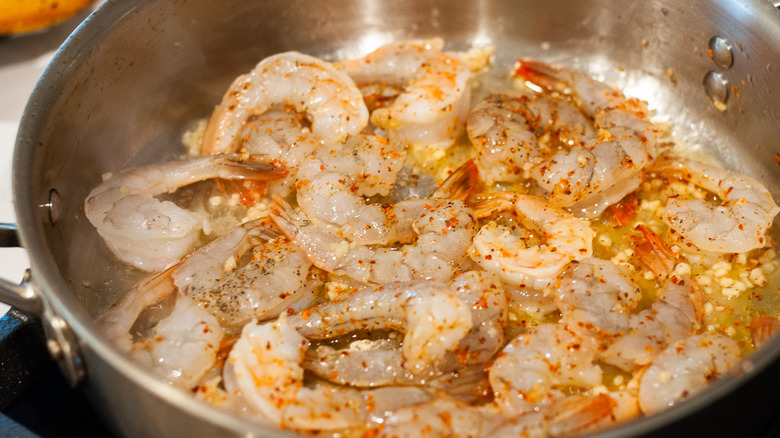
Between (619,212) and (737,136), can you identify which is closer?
(619,212)

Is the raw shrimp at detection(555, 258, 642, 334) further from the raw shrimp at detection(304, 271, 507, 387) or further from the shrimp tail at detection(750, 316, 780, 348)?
the shrimp tail at detection(750, 316, 780, 348)

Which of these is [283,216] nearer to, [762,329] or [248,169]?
[248,169]

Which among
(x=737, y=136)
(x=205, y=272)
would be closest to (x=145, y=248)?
(x=205, y=272)

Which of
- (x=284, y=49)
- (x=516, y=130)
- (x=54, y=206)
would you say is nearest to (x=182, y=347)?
(x=54, y=206)

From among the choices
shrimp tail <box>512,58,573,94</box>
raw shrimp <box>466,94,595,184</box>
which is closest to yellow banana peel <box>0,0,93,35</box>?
raw shrimp <box>466,94,595,184</box>

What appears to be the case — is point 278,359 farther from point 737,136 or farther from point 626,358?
point 737,136
